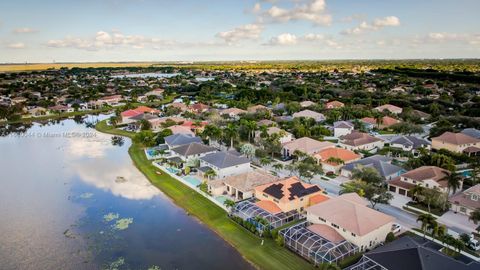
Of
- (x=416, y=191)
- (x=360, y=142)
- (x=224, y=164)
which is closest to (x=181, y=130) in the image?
(x=224, y=164)

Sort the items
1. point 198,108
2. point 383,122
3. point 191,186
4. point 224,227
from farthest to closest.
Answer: point 198,108
point 383,122
point 191,186
point 224,227

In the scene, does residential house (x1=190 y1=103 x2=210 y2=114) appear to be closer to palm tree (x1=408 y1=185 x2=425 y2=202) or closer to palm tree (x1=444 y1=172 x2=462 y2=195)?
palm tree (x1=408 y1=185 x2=425 y2=202)

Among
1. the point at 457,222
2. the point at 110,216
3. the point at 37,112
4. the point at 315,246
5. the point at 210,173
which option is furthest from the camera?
the point at 37,112

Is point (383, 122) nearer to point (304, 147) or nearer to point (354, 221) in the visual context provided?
point (304, 147)

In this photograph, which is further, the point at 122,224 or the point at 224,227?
the point at 122,224

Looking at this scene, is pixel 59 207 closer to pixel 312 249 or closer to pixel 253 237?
pixel 253 237

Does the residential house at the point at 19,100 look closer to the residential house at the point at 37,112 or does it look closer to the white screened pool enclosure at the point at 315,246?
the residential house at the point at 37,112

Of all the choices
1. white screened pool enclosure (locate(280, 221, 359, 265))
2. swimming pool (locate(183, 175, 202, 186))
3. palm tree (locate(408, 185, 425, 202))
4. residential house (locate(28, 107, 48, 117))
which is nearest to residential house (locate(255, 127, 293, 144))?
swimming pool (locate(183, 175, 202, 186))
